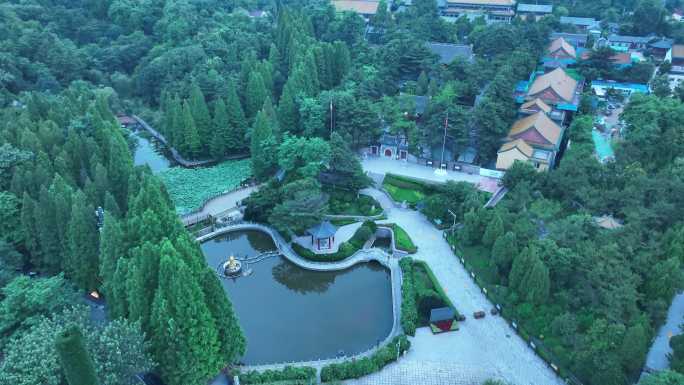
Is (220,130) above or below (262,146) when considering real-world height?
below

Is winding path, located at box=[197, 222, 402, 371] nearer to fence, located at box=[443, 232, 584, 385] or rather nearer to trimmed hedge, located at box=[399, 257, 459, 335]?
trimmed hedge, located at box=[399, 257, 459, 335]

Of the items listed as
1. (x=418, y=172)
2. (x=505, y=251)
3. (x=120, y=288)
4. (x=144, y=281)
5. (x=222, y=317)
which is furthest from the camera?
(x=418, y=172)

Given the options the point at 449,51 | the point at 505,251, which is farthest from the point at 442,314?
the point at 449,51

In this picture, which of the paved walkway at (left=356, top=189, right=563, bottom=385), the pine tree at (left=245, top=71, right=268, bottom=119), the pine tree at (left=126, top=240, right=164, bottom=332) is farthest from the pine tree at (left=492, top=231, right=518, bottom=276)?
the pine tree at (left=245, top=71, right=268, bottom=119)

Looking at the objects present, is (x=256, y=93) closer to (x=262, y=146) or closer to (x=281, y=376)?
(x=262, y=146)

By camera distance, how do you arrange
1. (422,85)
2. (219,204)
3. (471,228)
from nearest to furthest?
(471,228), (219,204), (422,85)

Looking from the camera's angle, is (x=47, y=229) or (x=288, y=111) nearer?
(x=47, y=229)

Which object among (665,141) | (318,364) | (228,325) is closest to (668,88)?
(665,141)

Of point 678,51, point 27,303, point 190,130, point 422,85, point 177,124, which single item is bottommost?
point 190,130
